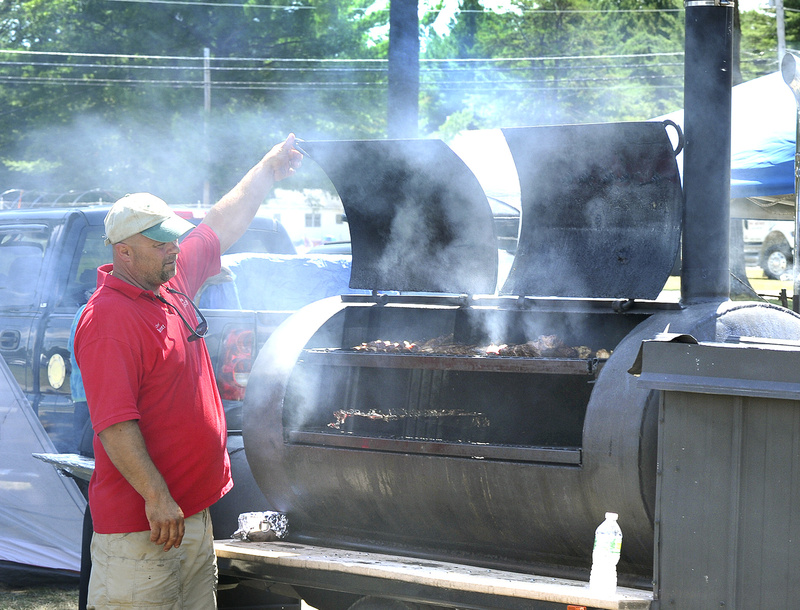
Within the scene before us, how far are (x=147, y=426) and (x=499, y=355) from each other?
140cm

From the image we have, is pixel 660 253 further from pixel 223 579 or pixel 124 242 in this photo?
pixel 223 579

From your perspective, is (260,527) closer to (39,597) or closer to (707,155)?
(39,597)

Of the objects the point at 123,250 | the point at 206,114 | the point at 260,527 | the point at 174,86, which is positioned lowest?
the point at 260,527

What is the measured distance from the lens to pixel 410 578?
312 cm

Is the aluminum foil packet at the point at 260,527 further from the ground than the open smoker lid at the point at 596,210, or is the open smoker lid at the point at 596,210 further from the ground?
the open smoker lid at the point at 596,210

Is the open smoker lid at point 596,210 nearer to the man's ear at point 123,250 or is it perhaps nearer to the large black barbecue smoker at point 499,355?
the large black barbecue smoker at point 499,355

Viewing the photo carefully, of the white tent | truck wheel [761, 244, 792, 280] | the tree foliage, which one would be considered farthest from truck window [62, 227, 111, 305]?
truck wheel [761, 244, 792, 280]

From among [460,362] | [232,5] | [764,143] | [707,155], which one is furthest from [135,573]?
[232,5]

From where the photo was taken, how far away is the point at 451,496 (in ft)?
11.2

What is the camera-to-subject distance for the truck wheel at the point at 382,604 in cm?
334

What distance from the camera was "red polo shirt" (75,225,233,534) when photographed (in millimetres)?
2748

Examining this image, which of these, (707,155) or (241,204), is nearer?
(707,155)

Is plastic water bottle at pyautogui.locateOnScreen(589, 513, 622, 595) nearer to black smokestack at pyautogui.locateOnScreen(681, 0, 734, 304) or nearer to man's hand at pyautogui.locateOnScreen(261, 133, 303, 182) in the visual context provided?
black smokestack at pyautogui.locateOnScreen(681, 0, 734, 304)

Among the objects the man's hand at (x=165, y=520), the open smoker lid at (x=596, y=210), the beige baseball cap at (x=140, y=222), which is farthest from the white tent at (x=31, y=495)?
the open smoker lid at (x=596, y=210)
